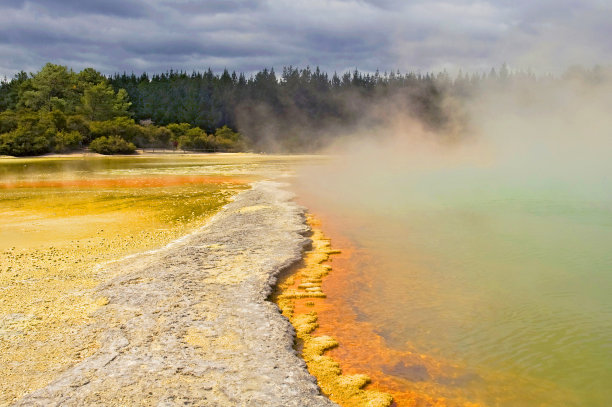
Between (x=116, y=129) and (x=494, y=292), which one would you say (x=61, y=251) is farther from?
(x=116, y=129)

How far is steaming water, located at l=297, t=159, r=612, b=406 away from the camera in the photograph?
16.4ft

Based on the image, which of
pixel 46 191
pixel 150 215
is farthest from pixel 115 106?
pixel 150 215

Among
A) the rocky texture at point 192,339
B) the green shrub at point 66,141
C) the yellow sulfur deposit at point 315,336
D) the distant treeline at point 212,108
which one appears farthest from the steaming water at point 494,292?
the green shrub at point 66,141

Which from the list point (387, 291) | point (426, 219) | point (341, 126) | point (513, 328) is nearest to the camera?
point (513, 328)

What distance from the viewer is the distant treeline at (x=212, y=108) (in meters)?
66.5

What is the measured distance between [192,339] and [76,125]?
2822 inches

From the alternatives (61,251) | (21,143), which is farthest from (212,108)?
(61,251)

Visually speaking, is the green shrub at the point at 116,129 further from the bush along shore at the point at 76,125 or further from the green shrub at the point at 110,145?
the green shrub at the point at 110,145

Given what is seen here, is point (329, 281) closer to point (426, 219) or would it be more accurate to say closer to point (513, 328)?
point (513, 328)

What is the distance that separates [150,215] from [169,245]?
4.89 metres

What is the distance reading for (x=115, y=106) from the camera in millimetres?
88500

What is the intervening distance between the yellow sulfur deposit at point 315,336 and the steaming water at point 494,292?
1.19ft

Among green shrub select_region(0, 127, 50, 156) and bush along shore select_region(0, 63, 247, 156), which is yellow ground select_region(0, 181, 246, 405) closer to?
green shrub select_region(0, 127, 50, 156)

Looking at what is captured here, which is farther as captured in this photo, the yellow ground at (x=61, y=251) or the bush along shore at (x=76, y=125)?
the bush along shore at (x=76, y=125)
